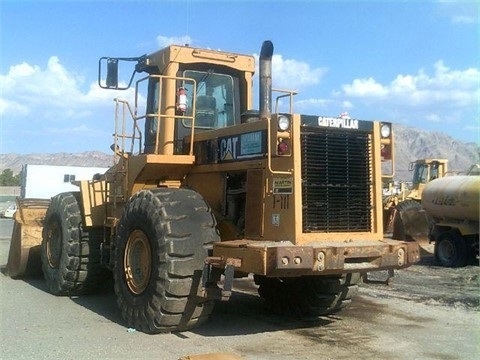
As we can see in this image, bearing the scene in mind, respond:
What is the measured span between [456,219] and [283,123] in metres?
10.5

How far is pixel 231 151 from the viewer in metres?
7.34

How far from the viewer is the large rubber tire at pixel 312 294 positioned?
789 cm

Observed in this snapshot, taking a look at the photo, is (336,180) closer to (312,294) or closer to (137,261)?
(312,294)

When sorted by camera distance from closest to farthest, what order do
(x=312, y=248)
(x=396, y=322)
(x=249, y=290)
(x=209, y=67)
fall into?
(x=312, y=248)
(x=396, y=322)
(x=209, y=67)
(x=249, y=290)

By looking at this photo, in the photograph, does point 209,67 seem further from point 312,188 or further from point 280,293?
point 280,293

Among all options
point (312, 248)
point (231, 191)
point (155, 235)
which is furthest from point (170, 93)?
point (312, 248)

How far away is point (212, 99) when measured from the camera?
841 cm

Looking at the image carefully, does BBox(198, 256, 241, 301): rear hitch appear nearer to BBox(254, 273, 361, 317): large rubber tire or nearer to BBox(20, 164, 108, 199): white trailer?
BBox(254, 273, 361, 317): large rubber tire

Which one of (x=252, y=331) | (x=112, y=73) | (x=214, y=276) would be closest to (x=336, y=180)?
(x=214, y=276)

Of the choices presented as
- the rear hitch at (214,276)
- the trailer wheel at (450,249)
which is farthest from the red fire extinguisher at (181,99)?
the trailer wheel at (450,249)

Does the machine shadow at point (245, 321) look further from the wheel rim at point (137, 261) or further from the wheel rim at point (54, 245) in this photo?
the wheel rim at point (54, 245)

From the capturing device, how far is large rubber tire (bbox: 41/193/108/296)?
29.8 ft

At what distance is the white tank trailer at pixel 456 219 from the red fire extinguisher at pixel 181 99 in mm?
9432

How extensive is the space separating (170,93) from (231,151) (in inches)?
50.9
